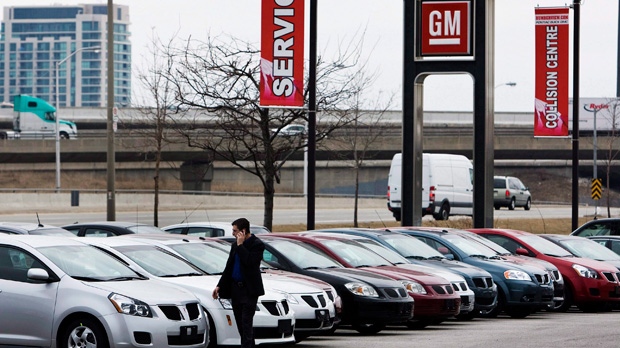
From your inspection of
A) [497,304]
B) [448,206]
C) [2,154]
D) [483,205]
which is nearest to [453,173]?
[448,206]

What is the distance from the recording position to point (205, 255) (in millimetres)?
14844

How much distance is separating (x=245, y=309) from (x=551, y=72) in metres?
21.2

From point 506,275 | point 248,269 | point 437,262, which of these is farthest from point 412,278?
point 248,269

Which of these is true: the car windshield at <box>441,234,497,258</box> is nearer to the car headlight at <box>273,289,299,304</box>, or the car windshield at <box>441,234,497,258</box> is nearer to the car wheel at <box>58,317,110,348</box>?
the car headlight at <box>273,289,299,304</box>

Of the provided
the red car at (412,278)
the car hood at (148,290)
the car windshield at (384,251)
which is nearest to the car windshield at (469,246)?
the car windshield at (384,251)

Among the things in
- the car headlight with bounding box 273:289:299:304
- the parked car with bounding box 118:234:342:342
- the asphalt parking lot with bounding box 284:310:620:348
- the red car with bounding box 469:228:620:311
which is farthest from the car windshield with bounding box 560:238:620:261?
the car headlight with bounding box 273:289:299:304

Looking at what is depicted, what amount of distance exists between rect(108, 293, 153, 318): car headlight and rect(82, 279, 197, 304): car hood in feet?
0.19

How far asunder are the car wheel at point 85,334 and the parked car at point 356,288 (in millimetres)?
4443

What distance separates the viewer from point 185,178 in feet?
243

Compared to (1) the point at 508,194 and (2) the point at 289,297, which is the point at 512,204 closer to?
(1) the point at 508,194

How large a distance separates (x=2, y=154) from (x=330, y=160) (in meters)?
21.9

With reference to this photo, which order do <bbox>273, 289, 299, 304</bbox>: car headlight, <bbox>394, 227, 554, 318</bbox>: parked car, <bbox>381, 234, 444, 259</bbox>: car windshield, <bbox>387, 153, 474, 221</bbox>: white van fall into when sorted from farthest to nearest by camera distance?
<bbox>387, 153, 474, 221</bbox>: white van
<bbox>394, 227, 554, 318</bbox>: parked car
<bbox>381, 234, 444, 259</bbox>: car windshield
<bbox>273, 289, 299, 304</bbox>: car headlight

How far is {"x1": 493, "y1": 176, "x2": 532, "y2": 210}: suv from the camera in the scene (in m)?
57.3

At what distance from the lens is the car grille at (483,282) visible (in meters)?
18.2
